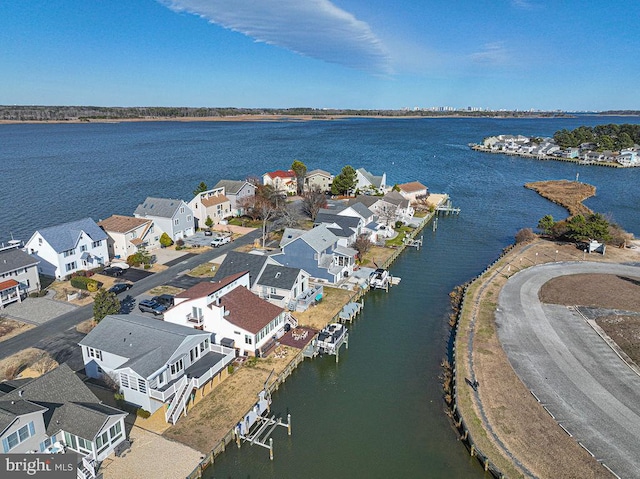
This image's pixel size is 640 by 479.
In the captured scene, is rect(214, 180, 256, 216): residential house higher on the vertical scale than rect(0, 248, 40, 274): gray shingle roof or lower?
higher

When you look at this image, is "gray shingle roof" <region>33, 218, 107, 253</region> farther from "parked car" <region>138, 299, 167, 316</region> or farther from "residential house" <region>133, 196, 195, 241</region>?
"parked car" <region>138, 299, 167, 316</region>

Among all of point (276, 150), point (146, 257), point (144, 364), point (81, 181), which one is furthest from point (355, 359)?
point (276, 150)

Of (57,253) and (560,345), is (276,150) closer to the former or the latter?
(57,253)

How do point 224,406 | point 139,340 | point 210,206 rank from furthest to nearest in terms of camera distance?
1. point 210,206
2. point 139,340
3. point 224,406

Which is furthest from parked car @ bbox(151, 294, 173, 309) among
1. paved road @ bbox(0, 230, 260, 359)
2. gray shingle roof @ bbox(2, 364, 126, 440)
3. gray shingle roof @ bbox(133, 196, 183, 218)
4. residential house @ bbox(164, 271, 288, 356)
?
gray shingle roof @ bbox(133, 196, 183, 218)

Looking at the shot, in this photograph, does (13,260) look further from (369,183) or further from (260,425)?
(369,183)

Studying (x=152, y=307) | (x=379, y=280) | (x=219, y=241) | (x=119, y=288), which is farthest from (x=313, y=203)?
(x=152, y=307)
